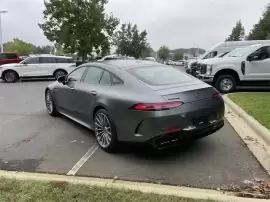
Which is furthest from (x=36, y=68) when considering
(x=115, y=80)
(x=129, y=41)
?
(x=129, y=41)

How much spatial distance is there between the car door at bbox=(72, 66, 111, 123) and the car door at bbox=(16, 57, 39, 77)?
1395cm

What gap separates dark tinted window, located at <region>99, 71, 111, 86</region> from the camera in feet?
17.0

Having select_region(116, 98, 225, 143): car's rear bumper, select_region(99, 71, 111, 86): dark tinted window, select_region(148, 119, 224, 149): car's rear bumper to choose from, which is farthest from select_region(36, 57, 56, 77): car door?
select_region(148, 119, 224, 149): car's rear bumper

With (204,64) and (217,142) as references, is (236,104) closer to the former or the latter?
(217,142)

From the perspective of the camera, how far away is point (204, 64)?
12.1 metres

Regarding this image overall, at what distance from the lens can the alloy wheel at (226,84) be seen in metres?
11.6

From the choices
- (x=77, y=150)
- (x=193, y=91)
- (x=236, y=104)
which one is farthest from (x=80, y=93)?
(x=236, y=104)

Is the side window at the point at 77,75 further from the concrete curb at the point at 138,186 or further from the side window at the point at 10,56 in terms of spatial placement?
the side window at the point at 10,56

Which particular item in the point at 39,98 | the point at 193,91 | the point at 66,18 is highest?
the point at 66,18

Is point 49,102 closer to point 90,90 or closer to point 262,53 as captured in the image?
point 90,90

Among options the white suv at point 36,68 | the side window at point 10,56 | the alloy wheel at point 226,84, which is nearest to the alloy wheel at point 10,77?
the white suv at point 36,68

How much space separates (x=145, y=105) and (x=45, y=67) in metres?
15.9

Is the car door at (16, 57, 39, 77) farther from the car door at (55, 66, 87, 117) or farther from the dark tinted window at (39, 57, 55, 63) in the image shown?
the car door at (55, 66, 87, 117)

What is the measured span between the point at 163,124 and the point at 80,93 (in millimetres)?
2232
